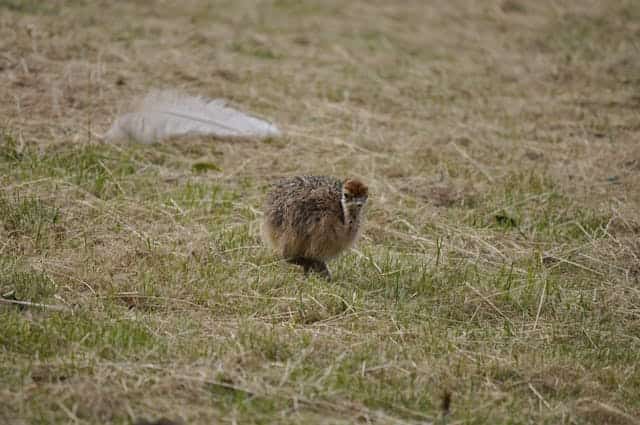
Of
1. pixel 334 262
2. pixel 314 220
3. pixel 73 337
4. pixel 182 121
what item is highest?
pixel 314 220

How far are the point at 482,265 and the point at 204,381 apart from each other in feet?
8.65

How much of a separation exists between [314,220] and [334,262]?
559 millimetres

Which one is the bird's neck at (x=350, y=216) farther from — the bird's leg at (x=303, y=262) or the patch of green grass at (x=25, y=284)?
the patch of green grass at (x=25, y=284)

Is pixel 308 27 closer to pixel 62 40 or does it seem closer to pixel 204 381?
pixel 62 40

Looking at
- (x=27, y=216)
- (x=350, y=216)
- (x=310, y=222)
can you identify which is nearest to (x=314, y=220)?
(x=310, y=222)

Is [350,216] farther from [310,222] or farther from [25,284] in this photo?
[25,284]

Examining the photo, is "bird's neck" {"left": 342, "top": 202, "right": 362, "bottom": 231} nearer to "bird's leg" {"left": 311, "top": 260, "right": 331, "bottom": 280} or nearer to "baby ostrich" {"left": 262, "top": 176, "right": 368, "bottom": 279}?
"baby ostrich" {"left": 262, "top": 176, "right": 368, "bottom": 279}

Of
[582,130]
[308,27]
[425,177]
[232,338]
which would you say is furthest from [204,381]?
[308,27]

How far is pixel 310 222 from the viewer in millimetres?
5836

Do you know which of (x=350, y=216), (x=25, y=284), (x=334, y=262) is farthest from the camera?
(x=334, y=262)

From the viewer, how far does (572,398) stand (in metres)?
4.64

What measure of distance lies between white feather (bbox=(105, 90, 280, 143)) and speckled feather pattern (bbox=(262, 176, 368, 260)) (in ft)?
8.68

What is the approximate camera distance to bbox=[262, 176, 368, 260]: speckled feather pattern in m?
5.80

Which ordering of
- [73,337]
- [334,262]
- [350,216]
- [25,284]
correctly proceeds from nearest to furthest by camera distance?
1. [73,337]
2. [25,284]
3. [350,216]
4. [334,262]
